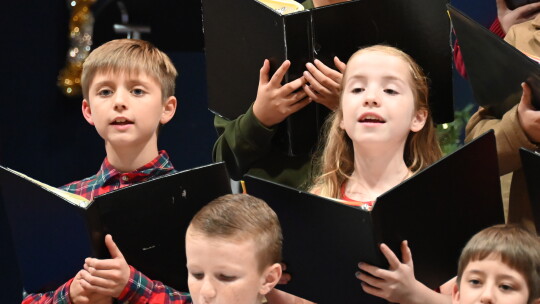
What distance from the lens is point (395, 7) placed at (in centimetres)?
275

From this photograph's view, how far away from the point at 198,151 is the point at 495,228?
91.6 inches

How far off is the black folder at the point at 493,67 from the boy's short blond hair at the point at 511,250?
41 centimetres

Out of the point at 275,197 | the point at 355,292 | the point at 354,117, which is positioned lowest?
the point at 355,292

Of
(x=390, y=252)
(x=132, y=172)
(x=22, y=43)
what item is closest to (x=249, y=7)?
(x=132, y=172)

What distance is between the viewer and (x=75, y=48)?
4.13 m

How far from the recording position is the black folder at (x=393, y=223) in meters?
2.30

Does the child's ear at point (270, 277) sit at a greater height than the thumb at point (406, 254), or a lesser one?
lesser

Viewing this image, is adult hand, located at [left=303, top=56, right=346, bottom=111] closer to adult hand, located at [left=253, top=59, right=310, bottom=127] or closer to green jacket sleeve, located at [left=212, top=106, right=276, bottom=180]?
adult hand, located at [left=253, top=59, right=310, bottom=127]

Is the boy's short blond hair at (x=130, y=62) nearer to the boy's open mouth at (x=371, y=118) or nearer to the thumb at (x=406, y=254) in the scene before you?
the boy's open mouth at (x=371, y=118)

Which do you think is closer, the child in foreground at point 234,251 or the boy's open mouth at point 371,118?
the child in foreground at point 234,251

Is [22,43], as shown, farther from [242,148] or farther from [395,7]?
[395,7]

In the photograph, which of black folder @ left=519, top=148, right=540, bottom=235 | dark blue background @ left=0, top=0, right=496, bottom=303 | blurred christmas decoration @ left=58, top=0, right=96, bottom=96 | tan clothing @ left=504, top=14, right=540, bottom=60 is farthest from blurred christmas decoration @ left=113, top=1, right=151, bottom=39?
black folder @ left=519, top=148, right=540, bottom=235

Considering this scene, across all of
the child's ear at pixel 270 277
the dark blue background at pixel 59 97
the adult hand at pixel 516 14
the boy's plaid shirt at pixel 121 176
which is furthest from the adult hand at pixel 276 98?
the dark blue background at pixel 59 97

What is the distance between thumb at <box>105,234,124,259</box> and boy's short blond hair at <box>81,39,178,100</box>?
2.00 ft
